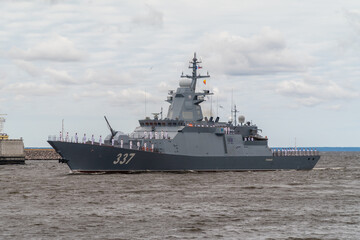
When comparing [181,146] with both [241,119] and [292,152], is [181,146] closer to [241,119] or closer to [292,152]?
[241,119]

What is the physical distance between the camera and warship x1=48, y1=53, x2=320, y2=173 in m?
45.2

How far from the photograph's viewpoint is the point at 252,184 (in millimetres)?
39688

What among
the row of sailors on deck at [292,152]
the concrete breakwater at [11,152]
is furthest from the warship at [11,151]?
the row of sailors on deck at [292,152]

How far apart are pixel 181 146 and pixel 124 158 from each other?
18.0 feet

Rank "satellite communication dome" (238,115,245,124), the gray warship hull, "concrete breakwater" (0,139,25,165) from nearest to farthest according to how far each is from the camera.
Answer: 1. the gray warship hull
2. "satellite communication dome" (238,115,245,124)
3. "concrete breakwater" (0,139,25,165)

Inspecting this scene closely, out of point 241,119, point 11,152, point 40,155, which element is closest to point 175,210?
point 241,119

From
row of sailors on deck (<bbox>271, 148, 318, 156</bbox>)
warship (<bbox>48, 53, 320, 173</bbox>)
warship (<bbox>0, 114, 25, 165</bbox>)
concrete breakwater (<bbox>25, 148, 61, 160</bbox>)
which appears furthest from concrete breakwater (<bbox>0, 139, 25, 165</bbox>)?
row of sailors on deck (<bbox>271, 148, 318, 156</bbox>)

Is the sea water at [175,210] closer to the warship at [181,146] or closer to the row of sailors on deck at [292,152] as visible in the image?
the warship at [181,146]

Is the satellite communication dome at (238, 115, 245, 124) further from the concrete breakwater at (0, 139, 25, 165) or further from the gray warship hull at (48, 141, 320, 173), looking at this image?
the concrete breakwater at (0, 139, 25, 165)

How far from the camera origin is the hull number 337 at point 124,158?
149 feet

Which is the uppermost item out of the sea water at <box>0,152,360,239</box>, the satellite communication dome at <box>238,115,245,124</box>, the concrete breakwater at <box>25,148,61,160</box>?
the satellite communication dome at <box>238,115,245,124</box>

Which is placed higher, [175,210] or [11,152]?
[11,152]

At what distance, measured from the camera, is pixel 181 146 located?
159 feet

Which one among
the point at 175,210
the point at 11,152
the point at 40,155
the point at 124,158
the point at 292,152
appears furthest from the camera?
Answer: the point at 40,155
